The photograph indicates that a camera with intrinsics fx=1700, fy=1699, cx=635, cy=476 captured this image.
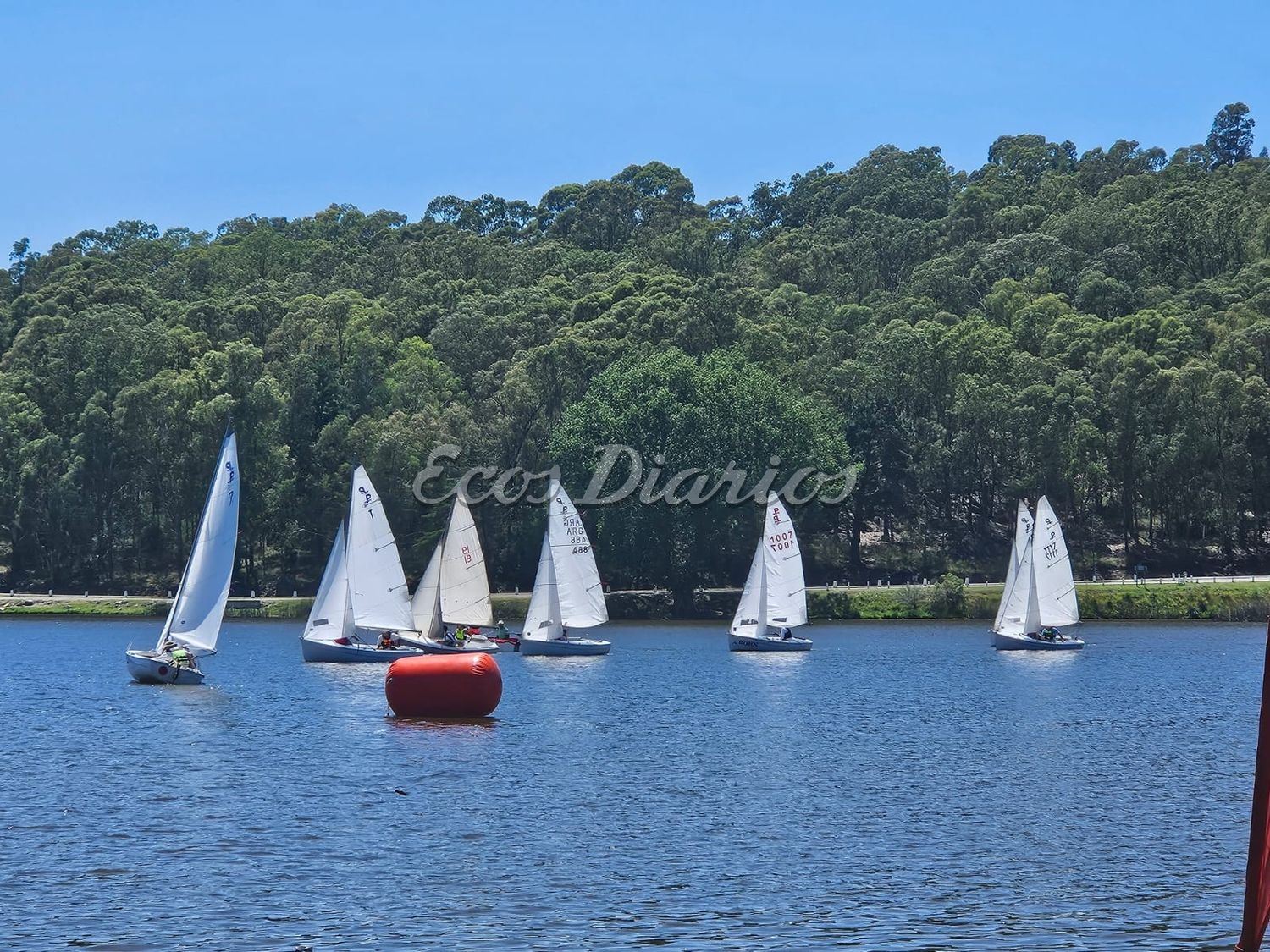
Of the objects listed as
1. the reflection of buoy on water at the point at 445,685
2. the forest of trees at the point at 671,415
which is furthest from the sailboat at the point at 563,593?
the forest of trees at the point at 671,415

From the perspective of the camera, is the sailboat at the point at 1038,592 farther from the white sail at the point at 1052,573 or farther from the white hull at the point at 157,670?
the white hull at the point at 157,670

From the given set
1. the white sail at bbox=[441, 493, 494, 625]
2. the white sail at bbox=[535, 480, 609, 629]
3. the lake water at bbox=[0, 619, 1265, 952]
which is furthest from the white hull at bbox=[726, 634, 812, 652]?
the lake water at bbox=[0, 619, 1265, 952]

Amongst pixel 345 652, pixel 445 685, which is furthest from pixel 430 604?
pixel 445 685

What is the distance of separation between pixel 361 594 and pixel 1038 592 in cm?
3536

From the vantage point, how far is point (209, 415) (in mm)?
126875

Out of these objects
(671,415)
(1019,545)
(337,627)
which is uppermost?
(671,415)

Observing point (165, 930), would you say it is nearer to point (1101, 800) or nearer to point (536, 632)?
point (1101, 800)

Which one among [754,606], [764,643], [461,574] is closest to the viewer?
[461,574]

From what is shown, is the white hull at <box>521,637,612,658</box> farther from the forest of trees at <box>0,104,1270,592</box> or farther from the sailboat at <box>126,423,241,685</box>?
the forest of trees at <box>0,104,1270,592</box>

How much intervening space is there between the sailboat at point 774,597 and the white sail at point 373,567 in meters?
18.4

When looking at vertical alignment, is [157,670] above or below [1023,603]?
below

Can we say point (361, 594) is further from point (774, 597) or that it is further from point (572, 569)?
point (774, 597)

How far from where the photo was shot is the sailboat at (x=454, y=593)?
79188 mm

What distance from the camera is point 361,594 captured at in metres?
77.1
